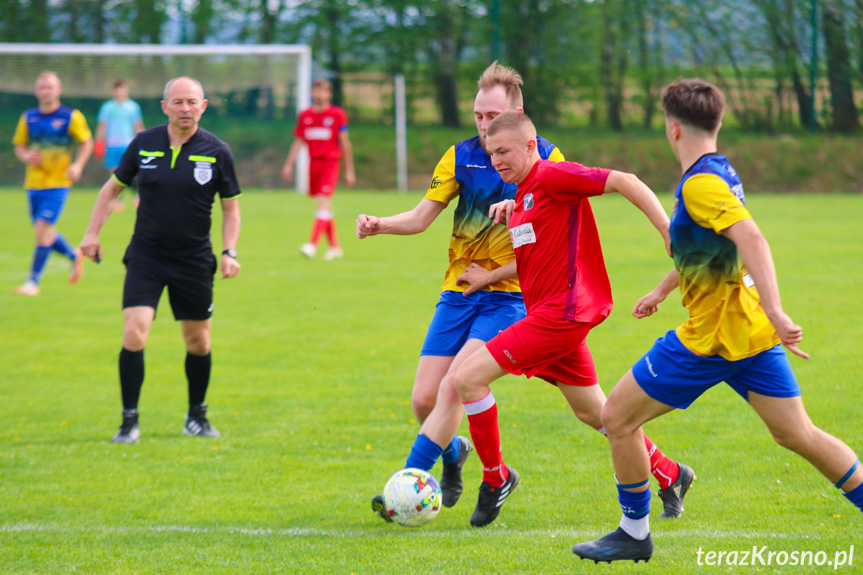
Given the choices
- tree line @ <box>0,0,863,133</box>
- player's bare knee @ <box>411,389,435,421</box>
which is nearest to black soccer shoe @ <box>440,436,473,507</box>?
player's bare knee @ <box>411,389,435,421</box>

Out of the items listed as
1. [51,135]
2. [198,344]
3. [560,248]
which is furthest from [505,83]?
[51,135]

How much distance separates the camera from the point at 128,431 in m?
5.70

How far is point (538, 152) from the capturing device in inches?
171

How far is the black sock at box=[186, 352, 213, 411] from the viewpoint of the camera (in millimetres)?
5895

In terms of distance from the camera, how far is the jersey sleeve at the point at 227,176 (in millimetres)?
5715

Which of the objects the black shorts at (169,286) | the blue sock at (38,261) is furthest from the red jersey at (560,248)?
the blue sock at (38,261)

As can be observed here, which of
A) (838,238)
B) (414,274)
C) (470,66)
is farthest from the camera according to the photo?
(470,66)

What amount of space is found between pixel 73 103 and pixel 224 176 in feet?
79.7

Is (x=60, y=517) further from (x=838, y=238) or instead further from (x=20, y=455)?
(x=838, y=238)

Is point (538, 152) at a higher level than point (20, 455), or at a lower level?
higher

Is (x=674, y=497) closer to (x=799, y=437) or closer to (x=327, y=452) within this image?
(x=799, y=437)

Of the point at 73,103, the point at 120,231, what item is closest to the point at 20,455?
the point at 120,231

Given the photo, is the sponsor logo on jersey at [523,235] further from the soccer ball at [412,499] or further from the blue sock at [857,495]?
the blue sock at [857,495]

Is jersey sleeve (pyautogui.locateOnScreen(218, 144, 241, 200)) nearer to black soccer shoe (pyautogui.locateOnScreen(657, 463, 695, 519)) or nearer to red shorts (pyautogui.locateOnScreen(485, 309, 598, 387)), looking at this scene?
red shorts (pyautogui.locateOnScreen(485, 309, 598, 387))
